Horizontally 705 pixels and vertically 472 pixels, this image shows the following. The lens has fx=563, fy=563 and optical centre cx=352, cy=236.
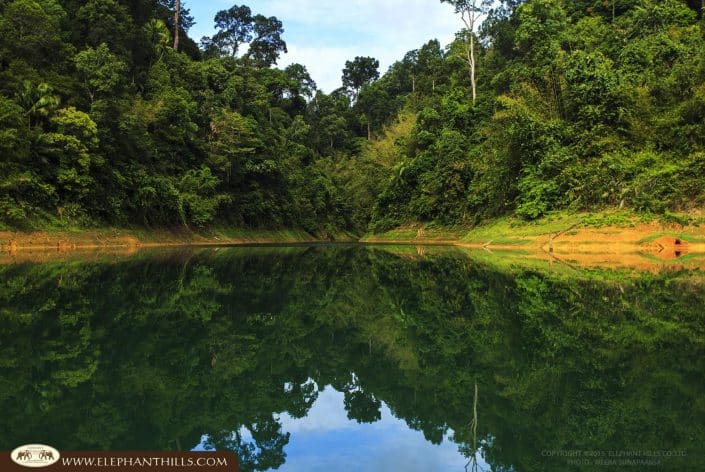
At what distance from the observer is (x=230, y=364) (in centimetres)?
796

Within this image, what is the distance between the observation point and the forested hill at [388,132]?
120ft

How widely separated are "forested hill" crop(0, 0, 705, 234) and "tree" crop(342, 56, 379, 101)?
39.7m

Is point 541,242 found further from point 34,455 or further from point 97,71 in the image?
point 97,71

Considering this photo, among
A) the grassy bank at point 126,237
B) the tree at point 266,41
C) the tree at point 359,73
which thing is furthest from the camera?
the tree at point 359,73

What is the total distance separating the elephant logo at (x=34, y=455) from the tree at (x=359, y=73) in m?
121

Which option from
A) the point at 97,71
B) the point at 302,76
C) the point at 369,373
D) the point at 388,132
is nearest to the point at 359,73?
the point at 302,76

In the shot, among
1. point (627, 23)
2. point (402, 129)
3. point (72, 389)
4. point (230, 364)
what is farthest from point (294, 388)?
point (402, 129)

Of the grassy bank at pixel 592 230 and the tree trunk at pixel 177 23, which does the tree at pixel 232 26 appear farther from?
the grassy bank at pixel 592 230

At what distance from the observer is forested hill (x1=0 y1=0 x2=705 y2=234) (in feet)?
120

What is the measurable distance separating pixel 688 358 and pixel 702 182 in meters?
29.3

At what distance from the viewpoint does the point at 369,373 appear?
7863 millimetres

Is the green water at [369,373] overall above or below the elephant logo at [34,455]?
below

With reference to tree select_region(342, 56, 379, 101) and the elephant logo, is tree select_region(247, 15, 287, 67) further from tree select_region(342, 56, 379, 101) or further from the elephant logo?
the elephant logo

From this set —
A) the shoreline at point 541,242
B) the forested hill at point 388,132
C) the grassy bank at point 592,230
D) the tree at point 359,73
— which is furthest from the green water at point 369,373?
the tree at point 359,73
